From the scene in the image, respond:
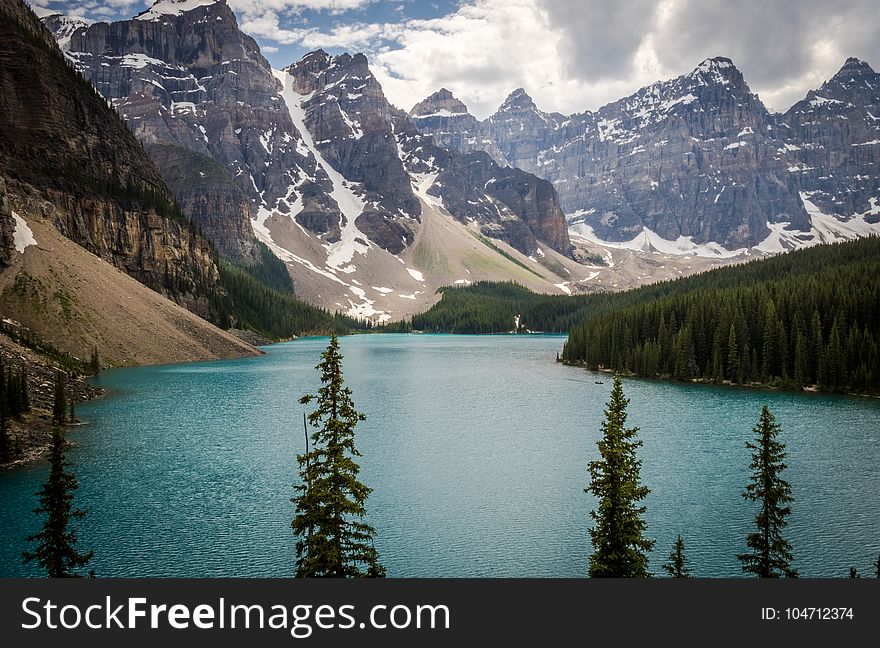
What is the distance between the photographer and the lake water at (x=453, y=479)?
2881cm

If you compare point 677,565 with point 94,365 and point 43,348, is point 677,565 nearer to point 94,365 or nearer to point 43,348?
point 43,348

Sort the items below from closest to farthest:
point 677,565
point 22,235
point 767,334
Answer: point 677,565, point 767,334, point 22,235

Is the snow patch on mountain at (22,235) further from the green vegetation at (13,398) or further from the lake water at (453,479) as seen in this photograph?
the green vegetation at (13,398)

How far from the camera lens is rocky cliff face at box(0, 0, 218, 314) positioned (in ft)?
418

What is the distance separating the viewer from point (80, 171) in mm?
139250

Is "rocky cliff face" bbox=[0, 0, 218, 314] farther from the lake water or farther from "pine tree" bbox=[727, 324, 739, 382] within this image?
"pine tree" bbox=[727, 324, 739, 382]

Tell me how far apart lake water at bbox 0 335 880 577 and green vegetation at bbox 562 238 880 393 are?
821 centimetres

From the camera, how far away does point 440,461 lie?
4706 centimetres

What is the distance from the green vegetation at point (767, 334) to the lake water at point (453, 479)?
821 centimetres

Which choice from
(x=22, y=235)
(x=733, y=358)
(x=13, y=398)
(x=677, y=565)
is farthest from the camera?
(x=22, y=235)

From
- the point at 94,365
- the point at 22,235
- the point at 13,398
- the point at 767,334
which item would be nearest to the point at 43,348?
the point at 94,365

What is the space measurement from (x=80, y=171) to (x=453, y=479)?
423 ft

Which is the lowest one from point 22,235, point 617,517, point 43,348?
point 617,517

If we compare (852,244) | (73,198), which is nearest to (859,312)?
(852,244)
